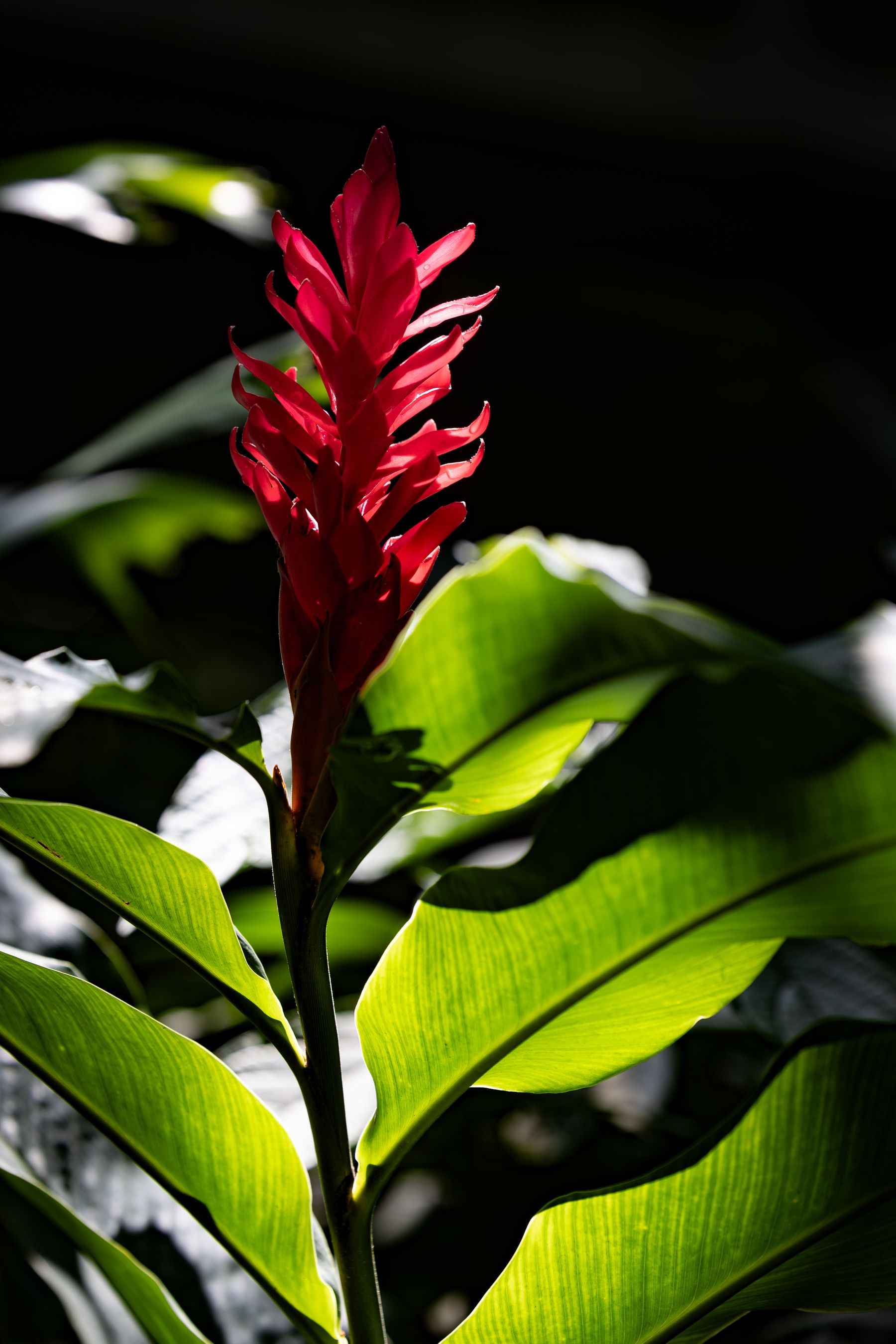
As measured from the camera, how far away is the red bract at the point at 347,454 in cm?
32

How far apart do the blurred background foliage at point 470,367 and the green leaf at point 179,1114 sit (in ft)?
0.53

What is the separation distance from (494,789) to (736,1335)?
1.85 feet

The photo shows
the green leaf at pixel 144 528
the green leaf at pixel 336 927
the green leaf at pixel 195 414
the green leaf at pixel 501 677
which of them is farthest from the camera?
the green leaf at pixel 144 528

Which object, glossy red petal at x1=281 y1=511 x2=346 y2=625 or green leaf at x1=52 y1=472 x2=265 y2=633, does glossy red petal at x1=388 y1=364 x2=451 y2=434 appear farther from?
green leaf at x1=52 y1=472 x2=265 y2=633

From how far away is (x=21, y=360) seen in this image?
7.80ft

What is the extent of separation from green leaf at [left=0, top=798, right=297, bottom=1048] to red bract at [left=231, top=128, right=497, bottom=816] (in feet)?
0.14

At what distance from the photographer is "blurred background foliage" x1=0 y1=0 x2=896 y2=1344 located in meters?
0.75

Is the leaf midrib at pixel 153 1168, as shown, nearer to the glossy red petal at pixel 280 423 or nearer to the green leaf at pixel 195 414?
the glossy red petal at pixel 280 423

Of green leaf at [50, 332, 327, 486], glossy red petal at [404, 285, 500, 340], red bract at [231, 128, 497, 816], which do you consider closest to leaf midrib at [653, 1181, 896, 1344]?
red bract at [231, 128, 497, 816]

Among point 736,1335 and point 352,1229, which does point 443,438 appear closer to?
point 352,1229

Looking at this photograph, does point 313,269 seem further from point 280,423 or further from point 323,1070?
point 323,1070

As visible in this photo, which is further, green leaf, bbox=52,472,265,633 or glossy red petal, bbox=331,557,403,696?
green leaf, bbox=52,472,265,633

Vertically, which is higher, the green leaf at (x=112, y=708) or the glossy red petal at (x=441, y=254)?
the glossy red petal at (x=441, y=254)

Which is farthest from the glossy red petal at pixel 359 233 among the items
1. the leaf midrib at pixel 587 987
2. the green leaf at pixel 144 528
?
the green leaf at pixel 144 528
